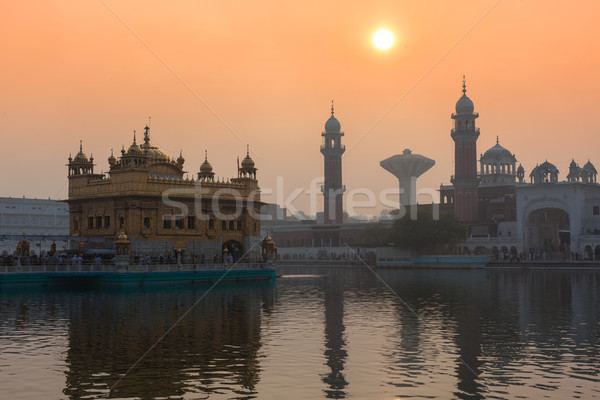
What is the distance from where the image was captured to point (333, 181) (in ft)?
464

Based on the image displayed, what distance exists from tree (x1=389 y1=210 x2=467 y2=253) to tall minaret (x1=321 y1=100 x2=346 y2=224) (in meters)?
44.6

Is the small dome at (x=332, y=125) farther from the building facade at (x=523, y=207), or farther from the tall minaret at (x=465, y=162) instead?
the tall minaret at (x=465, y=162)

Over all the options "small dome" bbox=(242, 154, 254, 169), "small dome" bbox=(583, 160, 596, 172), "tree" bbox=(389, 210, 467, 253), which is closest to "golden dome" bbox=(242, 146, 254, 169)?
"small dome" bbox=(242, 154, 254, 169)

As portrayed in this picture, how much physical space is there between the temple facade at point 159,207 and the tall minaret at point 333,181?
7556 cm

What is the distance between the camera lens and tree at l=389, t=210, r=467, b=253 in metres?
93.4

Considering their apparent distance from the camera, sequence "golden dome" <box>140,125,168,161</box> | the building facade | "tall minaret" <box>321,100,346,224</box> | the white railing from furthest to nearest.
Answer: "tall minaret" <box>321,100,346,224</box>
the building facade
"golden dome" <box>140,125,168,161</box>
the white railing

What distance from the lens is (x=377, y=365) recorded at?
60.7ft

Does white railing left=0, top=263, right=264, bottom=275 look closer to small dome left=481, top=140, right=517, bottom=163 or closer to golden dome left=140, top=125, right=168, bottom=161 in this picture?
golden dome left=140, top=125, right=168, bottom=161

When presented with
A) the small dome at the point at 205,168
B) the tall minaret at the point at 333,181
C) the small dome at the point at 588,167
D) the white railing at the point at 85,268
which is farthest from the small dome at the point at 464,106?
the white railing at the point at 85,268

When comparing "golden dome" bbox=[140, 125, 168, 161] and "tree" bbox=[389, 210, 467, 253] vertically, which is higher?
"golden dome" bbox=[140, 125, 168, 161]

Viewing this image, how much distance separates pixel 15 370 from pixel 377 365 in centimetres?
881

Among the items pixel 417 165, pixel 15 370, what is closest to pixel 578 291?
pixel 15 370

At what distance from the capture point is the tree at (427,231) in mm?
93375

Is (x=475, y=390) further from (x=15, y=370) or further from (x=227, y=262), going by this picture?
(x=227, y=262)
